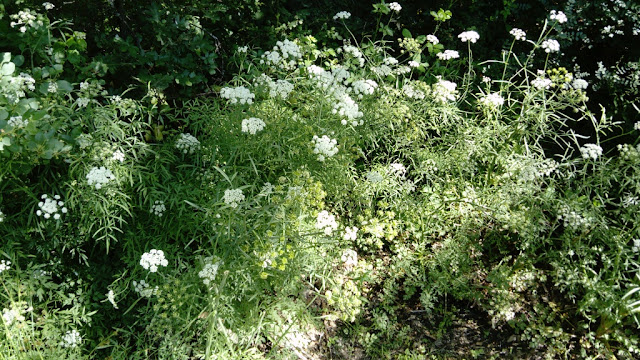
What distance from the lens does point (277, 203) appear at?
2385 millimetres

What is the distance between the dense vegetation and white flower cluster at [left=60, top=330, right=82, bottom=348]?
0.04 ft

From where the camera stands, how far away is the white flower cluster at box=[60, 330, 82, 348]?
2406 mm

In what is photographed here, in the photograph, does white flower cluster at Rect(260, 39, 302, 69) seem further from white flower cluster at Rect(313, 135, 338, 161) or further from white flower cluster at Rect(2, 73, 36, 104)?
white flower cluster at Rect(2, 73, 36, 104)

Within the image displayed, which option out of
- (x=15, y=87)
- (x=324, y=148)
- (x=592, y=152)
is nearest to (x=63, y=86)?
(x=15, y=87)

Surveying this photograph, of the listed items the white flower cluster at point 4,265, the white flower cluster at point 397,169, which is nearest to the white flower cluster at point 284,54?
the white flower cluster at point 397,169

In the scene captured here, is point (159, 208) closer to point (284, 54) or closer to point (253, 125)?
point (253, 125)

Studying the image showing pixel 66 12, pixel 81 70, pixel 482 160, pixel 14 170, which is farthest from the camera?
pixel 482 160

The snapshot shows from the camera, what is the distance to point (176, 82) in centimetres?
321

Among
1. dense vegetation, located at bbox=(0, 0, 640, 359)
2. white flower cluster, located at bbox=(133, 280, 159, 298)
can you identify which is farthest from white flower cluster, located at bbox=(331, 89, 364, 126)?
white flower cluster, located at bbox=(133, 280, 159, 298)

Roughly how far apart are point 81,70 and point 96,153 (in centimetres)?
69

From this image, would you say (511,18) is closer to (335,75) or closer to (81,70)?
(335,75)

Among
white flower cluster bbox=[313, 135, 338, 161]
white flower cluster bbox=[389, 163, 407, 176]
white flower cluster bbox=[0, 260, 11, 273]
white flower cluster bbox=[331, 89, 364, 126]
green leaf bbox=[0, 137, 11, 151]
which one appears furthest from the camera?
white flower cluster bbox=[389, 163, 407, 176]

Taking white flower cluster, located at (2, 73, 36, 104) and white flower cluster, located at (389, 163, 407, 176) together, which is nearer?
white flower cluster, located at (2, 73, 36, 104)

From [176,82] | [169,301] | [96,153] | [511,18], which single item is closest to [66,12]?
[176,82]
